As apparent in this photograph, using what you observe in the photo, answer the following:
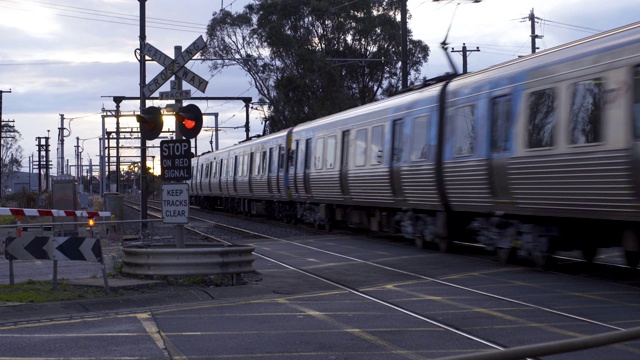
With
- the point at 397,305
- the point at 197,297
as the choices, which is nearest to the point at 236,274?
the point at 197,297

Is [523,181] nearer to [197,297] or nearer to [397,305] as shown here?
[397,305]

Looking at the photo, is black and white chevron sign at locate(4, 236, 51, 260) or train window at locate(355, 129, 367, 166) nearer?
black and white chevron sign at locate(4, 236, 51, 260)

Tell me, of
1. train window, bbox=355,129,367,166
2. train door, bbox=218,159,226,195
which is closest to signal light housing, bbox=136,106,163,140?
train window, bbox=355,129,367,166

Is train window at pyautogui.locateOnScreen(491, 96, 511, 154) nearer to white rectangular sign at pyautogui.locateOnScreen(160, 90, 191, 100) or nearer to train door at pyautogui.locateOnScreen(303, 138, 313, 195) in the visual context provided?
white rectangular sign at pyautogui.locateOnScreen(160, 90, 191, 100)

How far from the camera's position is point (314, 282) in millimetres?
13047

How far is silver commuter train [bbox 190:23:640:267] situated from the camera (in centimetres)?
1111

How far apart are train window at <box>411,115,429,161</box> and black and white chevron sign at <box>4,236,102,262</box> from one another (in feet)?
24.5

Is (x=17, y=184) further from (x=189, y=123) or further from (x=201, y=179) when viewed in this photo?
(x=189, y=123)

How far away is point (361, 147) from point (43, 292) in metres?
10.7

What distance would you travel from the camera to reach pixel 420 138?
57.0 ft

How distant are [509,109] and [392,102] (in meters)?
5.66

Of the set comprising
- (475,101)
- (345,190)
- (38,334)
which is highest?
(475,101)

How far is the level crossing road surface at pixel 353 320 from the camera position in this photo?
7973mm

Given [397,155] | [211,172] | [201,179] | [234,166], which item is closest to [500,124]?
[397,155]
